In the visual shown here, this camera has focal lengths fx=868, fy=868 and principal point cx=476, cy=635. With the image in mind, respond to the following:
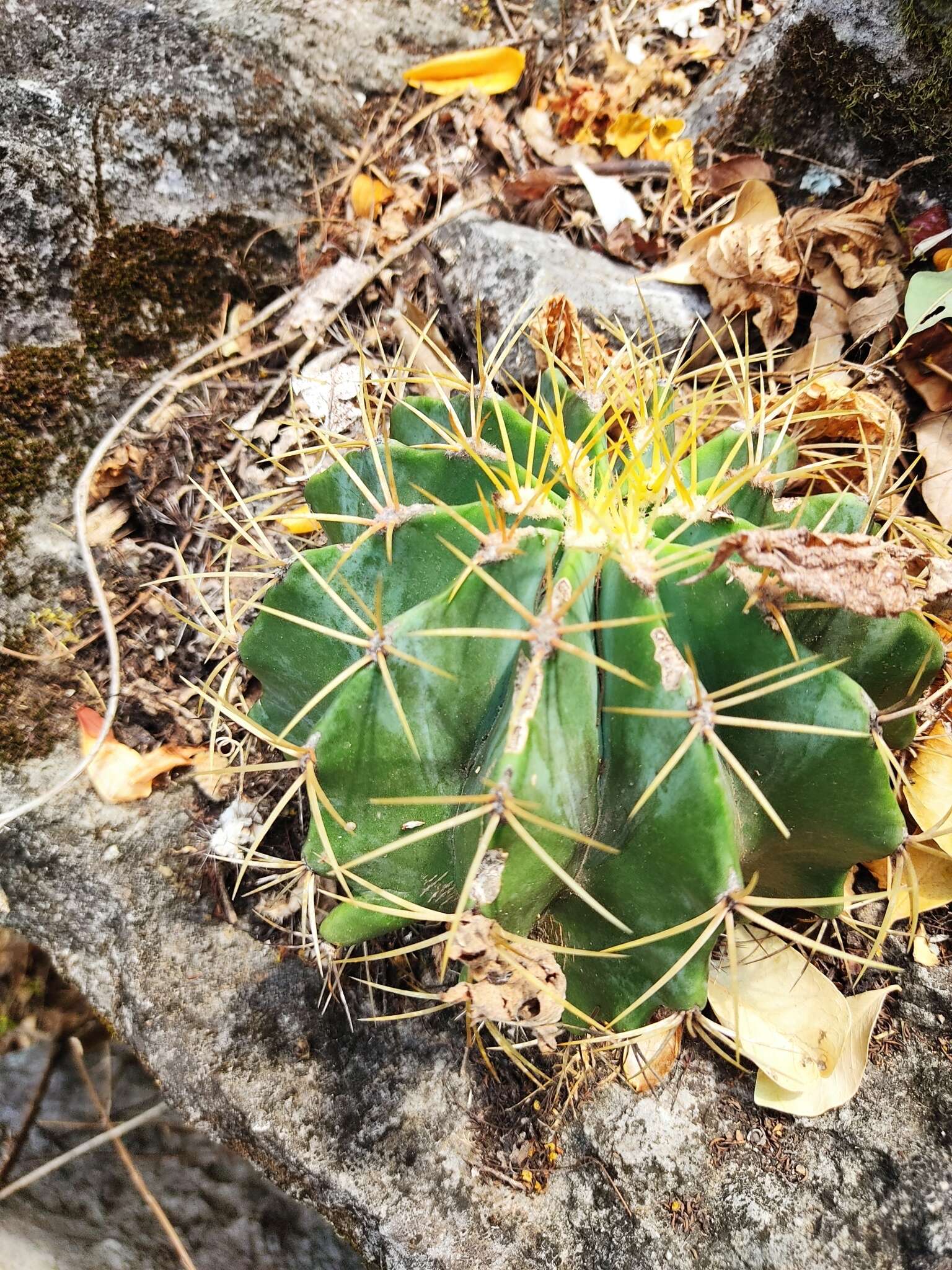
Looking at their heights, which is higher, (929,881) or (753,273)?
(753,273)

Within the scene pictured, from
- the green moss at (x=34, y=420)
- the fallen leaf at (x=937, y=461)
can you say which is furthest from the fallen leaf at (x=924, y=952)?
the green moss at (x=34, y=420)

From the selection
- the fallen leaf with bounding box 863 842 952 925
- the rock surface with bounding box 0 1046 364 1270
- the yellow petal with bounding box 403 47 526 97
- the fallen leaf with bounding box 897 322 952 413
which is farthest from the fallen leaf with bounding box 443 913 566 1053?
the yellow petal with bounding box 403 47 526 97

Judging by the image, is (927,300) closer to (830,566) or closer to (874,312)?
(874,312)

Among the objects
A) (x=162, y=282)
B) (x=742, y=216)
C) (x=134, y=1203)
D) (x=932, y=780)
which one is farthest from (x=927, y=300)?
(x=134, y=1203)

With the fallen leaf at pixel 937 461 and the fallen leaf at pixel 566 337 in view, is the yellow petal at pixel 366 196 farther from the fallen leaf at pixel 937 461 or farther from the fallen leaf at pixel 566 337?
the fallen leaf at pixel 937 461

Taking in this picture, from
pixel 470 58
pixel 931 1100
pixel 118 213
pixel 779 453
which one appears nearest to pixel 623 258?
pixel 470 58
